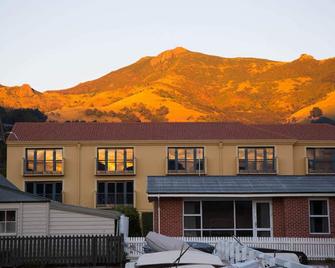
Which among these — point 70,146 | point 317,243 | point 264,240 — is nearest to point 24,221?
point 264,240

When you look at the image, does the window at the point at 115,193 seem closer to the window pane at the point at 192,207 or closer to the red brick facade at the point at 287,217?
the window pane at the point at 192,207

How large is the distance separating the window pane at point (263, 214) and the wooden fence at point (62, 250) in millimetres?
7883

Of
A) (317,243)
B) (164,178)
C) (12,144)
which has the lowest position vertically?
(317,243)

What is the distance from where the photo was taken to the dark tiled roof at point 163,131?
210 feet

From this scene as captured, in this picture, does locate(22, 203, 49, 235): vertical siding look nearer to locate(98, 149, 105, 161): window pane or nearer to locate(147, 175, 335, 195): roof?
locate(147, 175, 335, 195): roof

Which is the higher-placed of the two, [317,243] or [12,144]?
[12,144]

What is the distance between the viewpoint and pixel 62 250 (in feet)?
97.1

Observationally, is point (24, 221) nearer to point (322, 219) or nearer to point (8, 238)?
point (8, 238)

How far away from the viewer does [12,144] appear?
62.8 m

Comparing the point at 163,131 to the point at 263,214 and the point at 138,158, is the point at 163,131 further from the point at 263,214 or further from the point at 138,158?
the point at 263,214

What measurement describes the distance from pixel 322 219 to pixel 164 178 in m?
8.02

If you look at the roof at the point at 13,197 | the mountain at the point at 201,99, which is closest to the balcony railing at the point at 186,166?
the roof at the point at 13,197

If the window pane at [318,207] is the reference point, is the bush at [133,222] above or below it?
below

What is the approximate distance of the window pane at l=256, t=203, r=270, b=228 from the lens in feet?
112
